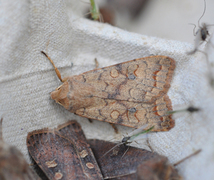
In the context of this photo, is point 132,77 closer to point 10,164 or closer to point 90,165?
point 90,165

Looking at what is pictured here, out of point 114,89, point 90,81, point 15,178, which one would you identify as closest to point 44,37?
point 90,81

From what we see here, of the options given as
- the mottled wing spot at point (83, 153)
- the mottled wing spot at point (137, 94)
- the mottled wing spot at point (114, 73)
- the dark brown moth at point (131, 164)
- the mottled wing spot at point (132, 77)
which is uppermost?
the mottled wing spot at point (132, 77)

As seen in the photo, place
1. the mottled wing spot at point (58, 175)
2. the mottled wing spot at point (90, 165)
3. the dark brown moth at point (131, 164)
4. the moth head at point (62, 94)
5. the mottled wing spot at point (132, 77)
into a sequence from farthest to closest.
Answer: the mottled wing spot at point (132, 77), the moth head at point (62, 94), the mottled wing spot at point (90, 165), the mottled wing spot at point (58, 175), the dark brown moth at point (131, 164)

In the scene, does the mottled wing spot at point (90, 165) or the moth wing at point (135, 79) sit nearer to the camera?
the mottled wing spot at point (90, 165)

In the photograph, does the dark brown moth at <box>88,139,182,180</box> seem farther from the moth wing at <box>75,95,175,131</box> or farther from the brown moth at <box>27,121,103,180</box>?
the moth wing at <box>75,95,175,131</box>

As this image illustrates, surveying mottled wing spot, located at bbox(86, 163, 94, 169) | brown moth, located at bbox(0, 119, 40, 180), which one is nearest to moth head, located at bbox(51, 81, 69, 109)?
mottled wing spot, located at bbox(86, 163, 94, 169)

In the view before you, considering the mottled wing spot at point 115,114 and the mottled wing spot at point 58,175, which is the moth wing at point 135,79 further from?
the mottled wing spot at point 58,175

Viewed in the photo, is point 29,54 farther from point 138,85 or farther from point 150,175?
point 150,175

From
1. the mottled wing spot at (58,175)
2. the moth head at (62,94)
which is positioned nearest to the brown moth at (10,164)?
the mottled wing spot at (58,175)
